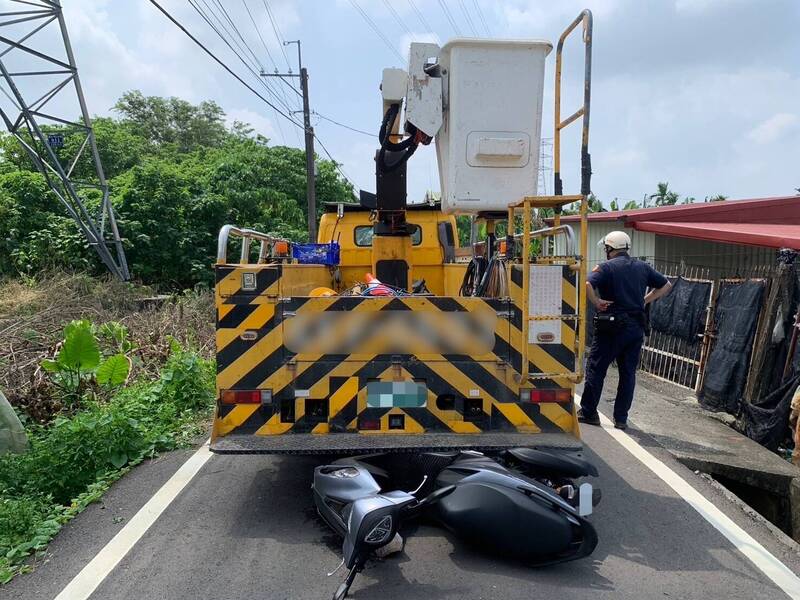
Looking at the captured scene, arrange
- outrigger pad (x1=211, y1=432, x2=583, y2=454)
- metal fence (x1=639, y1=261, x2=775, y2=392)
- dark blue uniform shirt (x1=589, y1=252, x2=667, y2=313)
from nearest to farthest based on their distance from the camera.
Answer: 1. outrigger pad (x1=211, y1=432, x2=583, y2=454)
2. dark blue uniform shirt (x1=589, y1=252, x2=667, y2=313)
3. metal fence (x1=639, y1=261, x2=775, y2=392)

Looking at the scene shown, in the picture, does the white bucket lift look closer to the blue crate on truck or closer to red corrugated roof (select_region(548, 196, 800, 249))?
the blue crate on truck

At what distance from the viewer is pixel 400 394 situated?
457 cm

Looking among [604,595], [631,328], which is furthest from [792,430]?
[604,595]

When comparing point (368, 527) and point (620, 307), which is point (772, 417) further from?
point (368, 527)

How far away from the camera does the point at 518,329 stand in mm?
4586

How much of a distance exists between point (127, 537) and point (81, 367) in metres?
3.56

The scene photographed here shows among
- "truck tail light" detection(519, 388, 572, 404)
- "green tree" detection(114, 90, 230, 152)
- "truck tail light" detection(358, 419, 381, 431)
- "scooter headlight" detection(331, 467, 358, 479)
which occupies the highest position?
"green tree" detection(114, 90, 230, 152)

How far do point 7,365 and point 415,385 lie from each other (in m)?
5.42

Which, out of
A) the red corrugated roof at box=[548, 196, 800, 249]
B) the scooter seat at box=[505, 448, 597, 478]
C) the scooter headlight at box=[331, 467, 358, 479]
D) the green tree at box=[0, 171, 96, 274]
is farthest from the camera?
the green tree at box=[0, 171, 96, 274]

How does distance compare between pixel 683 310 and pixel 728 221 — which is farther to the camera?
pixel 728 221

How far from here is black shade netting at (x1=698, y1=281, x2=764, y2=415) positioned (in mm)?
8039

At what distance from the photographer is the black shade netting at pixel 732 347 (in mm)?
8039

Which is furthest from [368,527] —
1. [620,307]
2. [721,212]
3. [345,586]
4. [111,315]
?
[721,212]

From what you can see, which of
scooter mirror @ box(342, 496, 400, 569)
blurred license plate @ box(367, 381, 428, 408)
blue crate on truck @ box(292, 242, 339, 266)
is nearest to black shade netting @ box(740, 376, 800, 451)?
blurred license plate @ box(367, 381, 428, 408)
